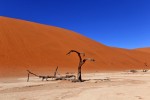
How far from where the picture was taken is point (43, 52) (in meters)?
46.8

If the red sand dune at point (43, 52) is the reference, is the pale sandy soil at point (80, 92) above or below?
below

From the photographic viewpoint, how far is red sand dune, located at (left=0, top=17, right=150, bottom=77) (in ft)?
131

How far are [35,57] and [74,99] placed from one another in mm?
32981

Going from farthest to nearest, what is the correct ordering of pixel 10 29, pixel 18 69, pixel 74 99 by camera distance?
1. pixel 10 29
2. pixel 18 69
3. pixel 74 99

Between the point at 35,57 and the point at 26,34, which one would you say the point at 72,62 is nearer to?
the point at 35,57

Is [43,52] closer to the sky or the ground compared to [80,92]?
closer to the sky

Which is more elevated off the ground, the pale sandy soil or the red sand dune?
the red sand dune

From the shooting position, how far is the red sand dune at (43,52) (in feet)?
131

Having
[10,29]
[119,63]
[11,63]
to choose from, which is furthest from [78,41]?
[11,63]

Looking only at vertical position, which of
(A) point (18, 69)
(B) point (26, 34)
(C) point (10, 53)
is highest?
(B) point (26, 34)

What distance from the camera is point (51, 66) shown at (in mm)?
41938

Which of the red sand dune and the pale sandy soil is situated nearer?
the pale sandy soil

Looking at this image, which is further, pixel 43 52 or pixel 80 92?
pixel 43 52

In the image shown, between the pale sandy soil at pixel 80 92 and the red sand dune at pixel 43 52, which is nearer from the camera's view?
the pale sandy soil at pixel 80 92
